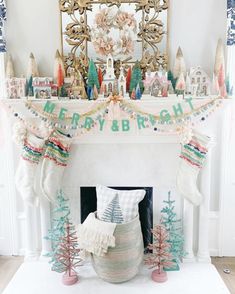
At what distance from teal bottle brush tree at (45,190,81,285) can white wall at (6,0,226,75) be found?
45.8 inches

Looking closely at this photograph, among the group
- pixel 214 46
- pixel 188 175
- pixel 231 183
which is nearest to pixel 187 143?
pixel 188 175

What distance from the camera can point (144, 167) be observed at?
114 inches

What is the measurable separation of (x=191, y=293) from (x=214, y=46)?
185 cm

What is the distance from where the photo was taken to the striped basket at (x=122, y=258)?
2.56 meters

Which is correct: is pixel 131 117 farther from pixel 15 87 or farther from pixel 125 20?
pixel 15 87

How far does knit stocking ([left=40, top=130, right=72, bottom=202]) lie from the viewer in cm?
276

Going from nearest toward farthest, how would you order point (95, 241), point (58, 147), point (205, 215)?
point (95, 241) → point (58, 147) → point (205, 215)

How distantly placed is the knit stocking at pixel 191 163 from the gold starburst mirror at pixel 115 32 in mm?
A: 638

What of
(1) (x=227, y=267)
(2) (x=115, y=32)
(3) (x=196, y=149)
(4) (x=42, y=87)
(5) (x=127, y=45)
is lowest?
(1) (x=227, y=267)

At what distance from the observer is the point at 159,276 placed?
2.67 meters

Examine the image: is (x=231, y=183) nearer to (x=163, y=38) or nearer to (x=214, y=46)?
(x=214, y=46)

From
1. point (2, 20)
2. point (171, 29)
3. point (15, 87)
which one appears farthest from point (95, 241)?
point (2, 20)

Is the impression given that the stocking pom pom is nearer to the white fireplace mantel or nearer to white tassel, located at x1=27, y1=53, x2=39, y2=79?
the white fireplace mantel

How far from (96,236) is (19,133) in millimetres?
963
